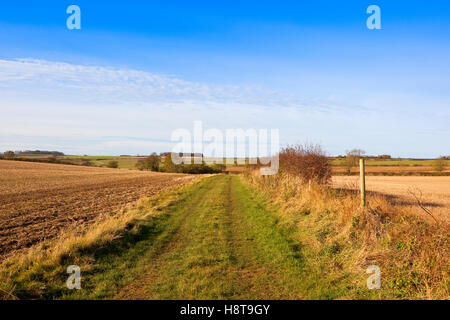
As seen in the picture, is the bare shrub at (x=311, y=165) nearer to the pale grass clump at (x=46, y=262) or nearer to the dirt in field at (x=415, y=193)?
the dirt in field at (x=415, y=193)

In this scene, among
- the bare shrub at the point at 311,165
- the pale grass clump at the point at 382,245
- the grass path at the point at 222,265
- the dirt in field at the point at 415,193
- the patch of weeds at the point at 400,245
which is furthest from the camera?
the bare shrub at the point at 311,165

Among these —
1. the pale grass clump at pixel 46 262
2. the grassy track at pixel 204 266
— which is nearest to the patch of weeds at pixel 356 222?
the grassy track at pixel 204 266

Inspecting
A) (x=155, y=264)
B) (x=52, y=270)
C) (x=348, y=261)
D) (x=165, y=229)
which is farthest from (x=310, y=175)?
(x=52, y=270)

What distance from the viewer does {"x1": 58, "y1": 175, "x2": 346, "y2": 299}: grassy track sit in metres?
5.43

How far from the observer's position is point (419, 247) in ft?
18.7

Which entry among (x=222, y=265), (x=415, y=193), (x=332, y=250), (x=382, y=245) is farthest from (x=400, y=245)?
(x=415, y=193)

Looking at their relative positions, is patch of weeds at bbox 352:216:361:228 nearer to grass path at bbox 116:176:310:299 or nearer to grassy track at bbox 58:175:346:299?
grassy track at bbox 58:175:346:299

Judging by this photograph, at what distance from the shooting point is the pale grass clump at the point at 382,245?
5.06 m

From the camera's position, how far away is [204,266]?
6.77 metres

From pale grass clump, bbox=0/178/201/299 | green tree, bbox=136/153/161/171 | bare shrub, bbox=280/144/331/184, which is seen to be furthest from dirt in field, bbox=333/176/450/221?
green tree, bbox=136/153/161/171

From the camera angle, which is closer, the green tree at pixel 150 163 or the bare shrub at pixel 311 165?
the bare shrub at pixel 311 165

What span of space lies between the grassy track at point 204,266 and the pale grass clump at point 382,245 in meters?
0.70

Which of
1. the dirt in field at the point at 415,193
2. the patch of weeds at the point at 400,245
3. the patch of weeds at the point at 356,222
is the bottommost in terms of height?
the dirt in field at the point at 415,193
